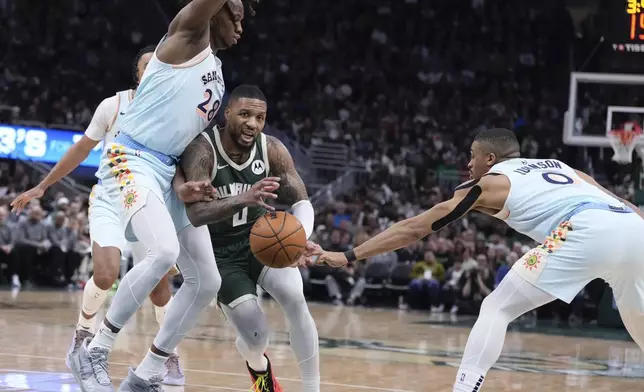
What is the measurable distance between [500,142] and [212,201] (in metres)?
1.78

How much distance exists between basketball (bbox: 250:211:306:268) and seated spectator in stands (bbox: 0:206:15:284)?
13.1 metres

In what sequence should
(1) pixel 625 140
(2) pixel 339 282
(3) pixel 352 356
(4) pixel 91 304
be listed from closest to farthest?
(4) pixel 91 304
(3) pixel 352 356
(1) pixel 625 140
(2) pixel 339 282

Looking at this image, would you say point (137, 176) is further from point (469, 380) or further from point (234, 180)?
point (469, 380)

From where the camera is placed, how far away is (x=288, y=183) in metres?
6.30

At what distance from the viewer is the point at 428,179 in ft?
68.7

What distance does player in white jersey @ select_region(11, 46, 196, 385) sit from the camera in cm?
730

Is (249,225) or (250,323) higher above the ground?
(249,225)

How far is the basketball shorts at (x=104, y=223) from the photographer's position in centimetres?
753

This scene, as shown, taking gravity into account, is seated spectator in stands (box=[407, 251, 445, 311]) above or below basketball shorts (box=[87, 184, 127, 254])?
below

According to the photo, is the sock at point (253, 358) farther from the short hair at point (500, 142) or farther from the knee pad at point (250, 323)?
the short hair at point (500, 142)

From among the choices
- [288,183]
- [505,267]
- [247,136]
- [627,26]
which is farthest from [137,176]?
[505,267]

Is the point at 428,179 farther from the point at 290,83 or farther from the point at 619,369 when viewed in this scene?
the point at 619,369

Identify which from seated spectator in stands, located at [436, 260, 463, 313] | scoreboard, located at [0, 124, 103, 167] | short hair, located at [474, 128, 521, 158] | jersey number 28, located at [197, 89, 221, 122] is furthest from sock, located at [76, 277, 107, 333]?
scoreboard, located at [0, 124, 103, 167]

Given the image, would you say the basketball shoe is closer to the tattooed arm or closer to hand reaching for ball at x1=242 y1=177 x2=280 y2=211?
the tattooed arm
